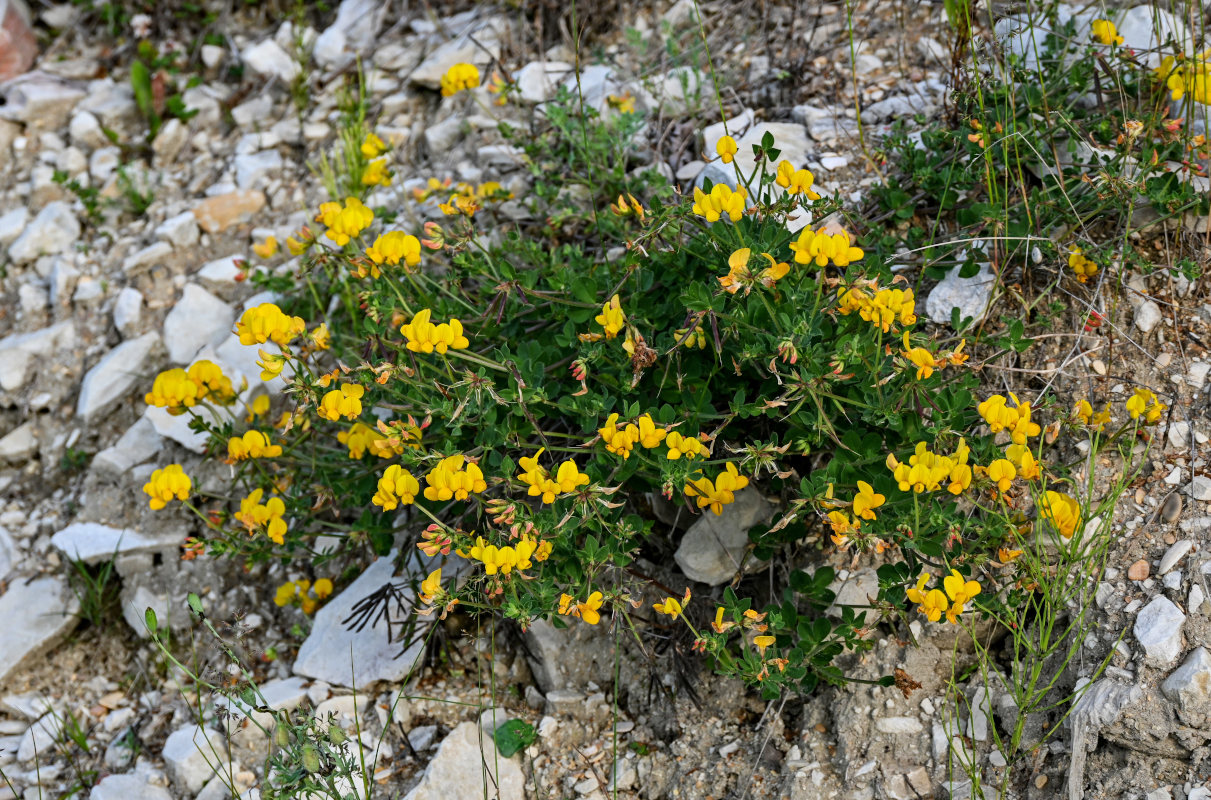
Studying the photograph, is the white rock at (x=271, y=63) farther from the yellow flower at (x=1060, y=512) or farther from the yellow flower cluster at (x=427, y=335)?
the yellow flower at (x=1060, y=512)

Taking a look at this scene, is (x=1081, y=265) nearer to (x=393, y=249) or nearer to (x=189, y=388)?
(x=393, y=249)

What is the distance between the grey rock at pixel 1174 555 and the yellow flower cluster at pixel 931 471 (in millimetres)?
645

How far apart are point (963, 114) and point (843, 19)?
4.73ft

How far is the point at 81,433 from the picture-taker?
4.30 meters

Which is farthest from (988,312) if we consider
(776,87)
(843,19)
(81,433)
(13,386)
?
(13,386)

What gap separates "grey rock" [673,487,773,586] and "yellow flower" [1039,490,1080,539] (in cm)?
85

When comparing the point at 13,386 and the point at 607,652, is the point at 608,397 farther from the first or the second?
the point at 13,386

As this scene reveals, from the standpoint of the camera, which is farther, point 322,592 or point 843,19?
point 843,19

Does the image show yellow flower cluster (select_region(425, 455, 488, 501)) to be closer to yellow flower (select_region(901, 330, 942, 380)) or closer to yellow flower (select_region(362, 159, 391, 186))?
yellow flower (select_region(901, 330, 942, 380))

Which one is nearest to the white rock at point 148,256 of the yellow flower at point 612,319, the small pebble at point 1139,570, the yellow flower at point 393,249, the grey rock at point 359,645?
the grey rock at point 359,645

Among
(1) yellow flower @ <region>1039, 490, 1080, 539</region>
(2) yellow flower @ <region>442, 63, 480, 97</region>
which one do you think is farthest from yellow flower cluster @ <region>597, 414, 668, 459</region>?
(2) yellow flower @ <region>442, 63, 480, 97</region>

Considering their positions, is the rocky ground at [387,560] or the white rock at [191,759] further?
the white rock at [191,759]

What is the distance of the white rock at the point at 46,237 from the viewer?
15.9ft

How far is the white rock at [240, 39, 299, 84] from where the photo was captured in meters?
5.36
